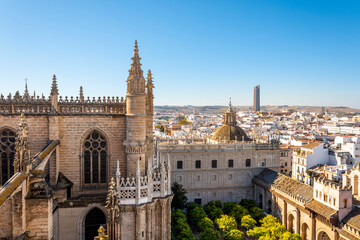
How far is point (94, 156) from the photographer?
1535cm

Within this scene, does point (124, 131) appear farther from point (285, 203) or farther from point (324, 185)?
point (285, 203)

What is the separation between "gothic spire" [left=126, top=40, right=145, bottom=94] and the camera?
14.5 m

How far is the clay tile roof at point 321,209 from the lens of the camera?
78.9ft

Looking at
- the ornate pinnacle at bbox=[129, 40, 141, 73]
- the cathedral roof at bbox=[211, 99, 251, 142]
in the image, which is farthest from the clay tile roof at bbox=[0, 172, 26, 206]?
the cathedral roof at bbox=[211, 99, 251, 142]

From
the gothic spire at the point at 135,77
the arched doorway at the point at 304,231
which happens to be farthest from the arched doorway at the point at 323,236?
the gothic spire at the point at 135,77

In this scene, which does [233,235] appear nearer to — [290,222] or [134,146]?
[290,222]

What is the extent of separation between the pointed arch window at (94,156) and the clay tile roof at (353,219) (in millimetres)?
19132

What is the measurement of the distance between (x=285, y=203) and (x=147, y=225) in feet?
74.3

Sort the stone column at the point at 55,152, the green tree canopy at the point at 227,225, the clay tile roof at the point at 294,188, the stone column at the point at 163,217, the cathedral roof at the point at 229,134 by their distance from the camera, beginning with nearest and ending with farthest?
the stone column at the point at 163,217 → the stone column at the point at 55,152 → the green tree canopy at the point at 227,225 → the clay tile roof at the point at 294,188 → the cathedral roof at the point at 229,134

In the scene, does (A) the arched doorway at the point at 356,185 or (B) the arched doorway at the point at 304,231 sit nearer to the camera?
(B) the arched doorway at the point at 304,231

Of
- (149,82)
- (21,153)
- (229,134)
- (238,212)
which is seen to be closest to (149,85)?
(149,82)

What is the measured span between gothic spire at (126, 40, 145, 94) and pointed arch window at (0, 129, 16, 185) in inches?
246

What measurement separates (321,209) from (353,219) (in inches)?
105

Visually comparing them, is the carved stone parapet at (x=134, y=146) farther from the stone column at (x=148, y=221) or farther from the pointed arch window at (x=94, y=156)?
the stone column at (x=148, y=221)
